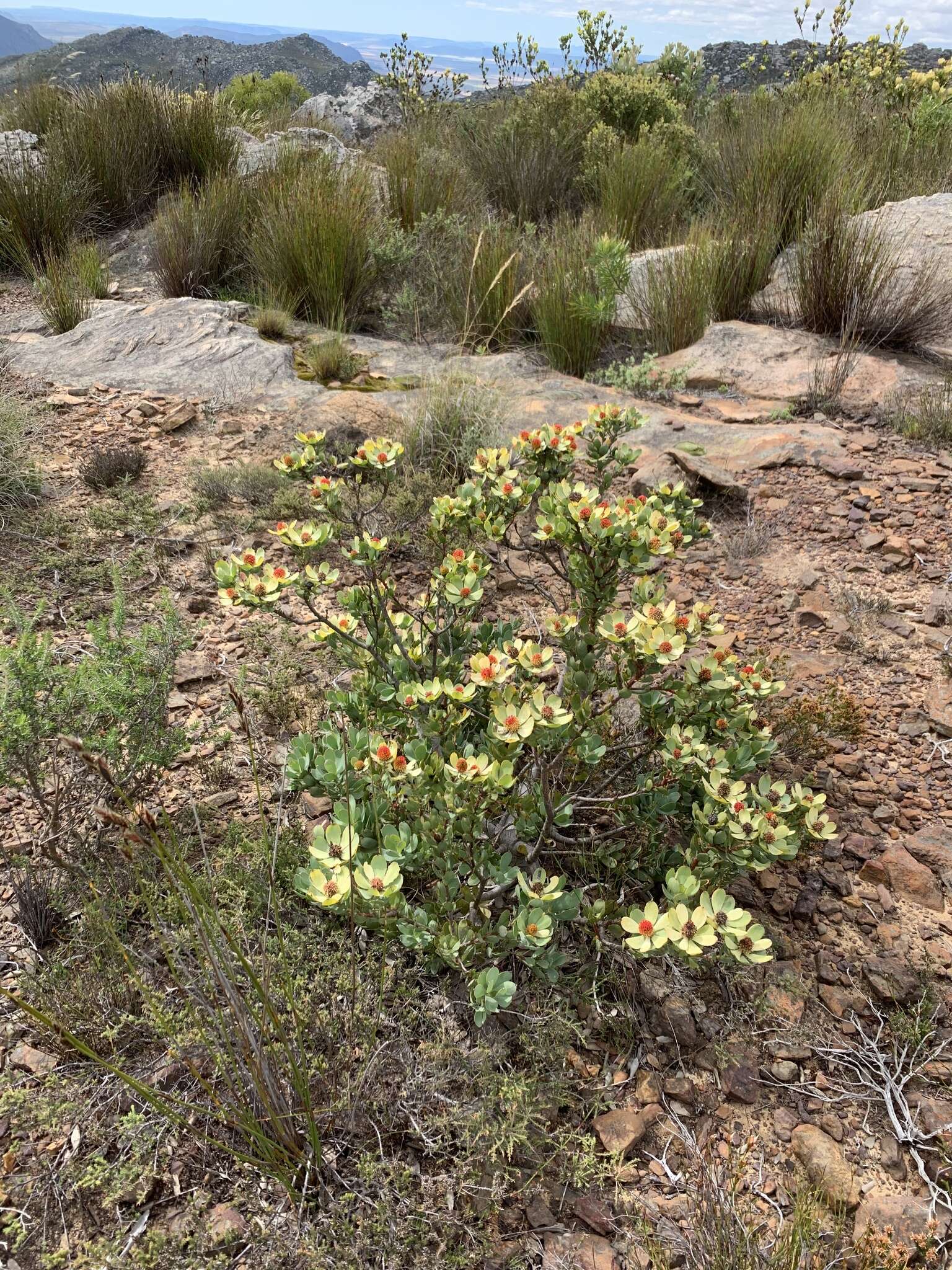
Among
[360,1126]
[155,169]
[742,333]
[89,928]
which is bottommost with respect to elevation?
[360,1126]

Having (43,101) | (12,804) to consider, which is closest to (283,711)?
(12,804)

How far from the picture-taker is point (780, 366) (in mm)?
4277

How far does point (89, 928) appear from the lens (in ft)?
5.26

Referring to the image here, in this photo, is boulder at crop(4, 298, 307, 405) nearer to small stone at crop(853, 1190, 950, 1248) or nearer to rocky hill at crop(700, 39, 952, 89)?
small stone at crop(853, 1190, 950, 1248)

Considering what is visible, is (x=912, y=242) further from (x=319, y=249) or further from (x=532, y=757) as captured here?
(x=532, y=757)

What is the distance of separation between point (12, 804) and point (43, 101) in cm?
881

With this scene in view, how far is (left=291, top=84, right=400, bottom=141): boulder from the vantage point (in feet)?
40.9

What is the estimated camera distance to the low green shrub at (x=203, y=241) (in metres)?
5.47

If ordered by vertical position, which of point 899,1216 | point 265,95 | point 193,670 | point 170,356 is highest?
point 265,95

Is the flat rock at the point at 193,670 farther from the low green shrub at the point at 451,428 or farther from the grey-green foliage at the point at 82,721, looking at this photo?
the low green shrub at the point at 451,428

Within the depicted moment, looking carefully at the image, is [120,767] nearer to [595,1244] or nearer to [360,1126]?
[360,1126]

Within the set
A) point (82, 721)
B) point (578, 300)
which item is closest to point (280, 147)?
point (578, 300)

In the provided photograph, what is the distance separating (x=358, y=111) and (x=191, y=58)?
1820 inches

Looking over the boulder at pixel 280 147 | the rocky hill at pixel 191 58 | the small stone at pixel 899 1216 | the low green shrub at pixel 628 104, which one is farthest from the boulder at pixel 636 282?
the rocky hill at pixel 191 58
